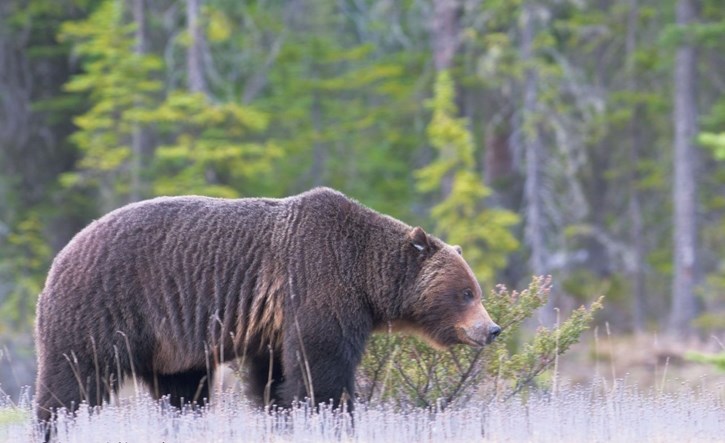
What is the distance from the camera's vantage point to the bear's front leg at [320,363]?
8133 millimetres

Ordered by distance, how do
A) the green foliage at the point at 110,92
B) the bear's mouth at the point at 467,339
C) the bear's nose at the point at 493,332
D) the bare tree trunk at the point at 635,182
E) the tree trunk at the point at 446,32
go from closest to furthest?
the bear's nose at the point at 493,332
the bear's mouth at the point at 467,339
the green foliage at the point at 110,92
the tree trunk at the point at 446,32
the bare tree trunk at the point at 635,182

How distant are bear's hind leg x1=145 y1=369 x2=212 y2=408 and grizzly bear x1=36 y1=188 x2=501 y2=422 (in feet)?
0.04

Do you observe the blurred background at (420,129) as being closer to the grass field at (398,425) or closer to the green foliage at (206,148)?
the green foliage at (206,148)

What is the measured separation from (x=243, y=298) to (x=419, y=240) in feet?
4.65

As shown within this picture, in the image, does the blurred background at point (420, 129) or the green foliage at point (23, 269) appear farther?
the green foliage at point (23, 269)

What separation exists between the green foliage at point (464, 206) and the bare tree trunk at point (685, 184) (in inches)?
149

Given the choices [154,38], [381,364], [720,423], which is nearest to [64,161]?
[154,38]

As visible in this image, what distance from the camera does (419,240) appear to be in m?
8.77

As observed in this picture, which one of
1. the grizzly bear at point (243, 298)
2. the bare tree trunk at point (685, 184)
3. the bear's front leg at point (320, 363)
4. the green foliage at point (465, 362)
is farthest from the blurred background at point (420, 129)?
the bear's front leg at point (320, 363)

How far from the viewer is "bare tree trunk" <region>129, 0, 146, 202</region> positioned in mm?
23125

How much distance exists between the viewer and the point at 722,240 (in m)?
29.3

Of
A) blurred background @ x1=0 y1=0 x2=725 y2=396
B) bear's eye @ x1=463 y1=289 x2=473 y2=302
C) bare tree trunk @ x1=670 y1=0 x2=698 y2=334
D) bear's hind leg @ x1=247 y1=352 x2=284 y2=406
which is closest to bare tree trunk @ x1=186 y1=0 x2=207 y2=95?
→ blurred background @ x1=0 y1=0 x2=725 y2=396

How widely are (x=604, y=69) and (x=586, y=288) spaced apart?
6311mm

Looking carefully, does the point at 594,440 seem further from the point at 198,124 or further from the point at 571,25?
the point at 571,25
